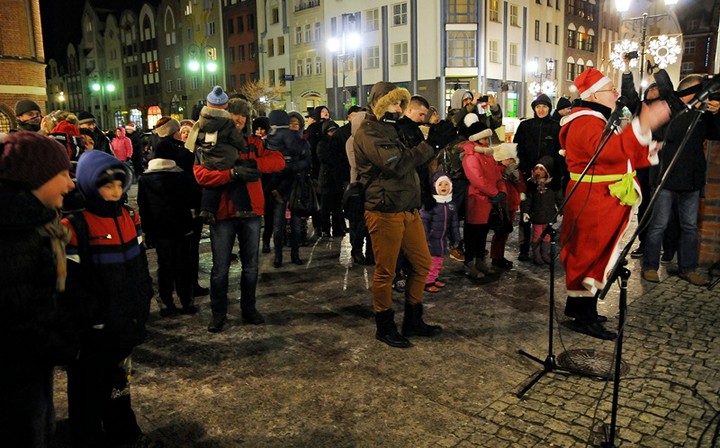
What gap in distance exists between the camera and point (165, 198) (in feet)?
18.4

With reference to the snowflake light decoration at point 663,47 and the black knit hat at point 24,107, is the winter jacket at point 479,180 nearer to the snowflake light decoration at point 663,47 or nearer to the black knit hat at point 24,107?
the black knit hat at point 24,107

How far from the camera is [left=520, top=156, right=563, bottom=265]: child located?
7.32m

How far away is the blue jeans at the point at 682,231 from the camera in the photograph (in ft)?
21.2

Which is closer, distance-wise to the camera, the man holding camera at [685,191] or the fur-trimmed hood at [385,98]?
the fur-trimmed hood at [385,98]

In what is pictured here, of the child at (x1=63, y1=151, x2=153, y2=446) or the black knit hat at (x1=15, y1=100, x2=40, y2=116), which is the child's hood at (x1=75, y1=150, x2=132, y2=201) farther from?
the black knit hat at (x1=15, y1=100, x2=40, y2=116)

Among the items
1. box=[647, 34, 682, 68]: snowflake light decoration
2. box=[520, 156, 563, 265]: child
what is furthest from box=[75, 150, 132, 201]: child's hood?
box=[647, 34, 682, 68]: snowflake light decoration

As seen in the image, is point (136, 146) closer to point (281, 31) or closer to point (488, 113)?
point (488, 113)

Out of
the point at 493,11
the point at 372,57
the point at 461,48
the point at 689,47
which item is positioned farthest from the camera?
the point at 689,47

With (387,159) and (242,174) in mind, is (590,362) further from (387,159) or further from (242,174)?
(242,174)

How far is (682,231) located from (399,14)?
37254 millimetres

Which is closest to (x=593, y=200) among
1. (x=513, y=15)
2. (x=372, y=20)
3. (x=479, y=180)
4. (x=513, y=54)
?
(x=479, y=180)

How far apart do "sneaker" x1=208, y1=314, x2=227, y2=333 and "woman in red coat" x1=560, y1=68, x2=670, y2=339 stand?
10.9 ft

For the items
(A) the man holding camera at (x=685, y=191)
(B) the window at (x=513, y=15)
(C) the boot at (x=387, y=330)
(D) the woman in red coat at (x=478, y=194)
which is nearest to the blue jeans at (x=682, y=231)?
(A) the man holding camera at (x=685, y=191)

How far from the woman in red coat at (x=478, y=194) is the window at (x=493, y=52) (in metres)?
36.1
